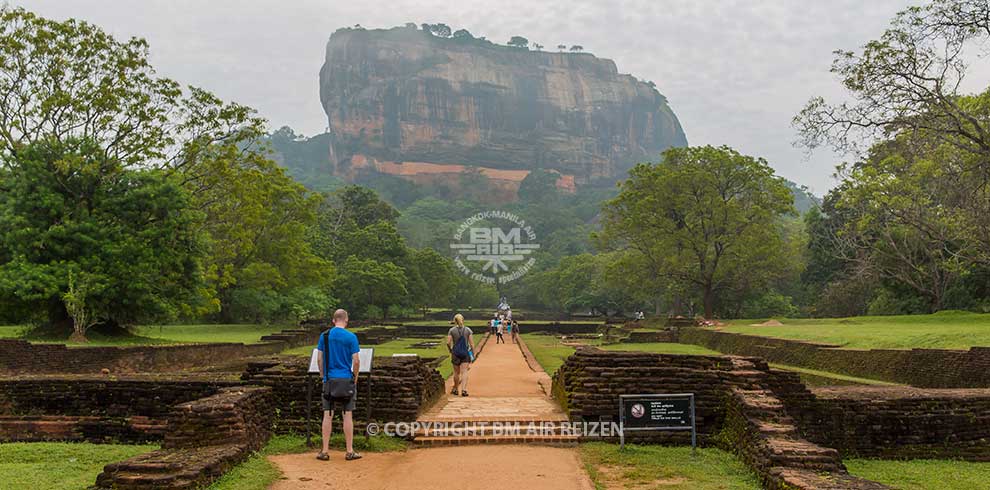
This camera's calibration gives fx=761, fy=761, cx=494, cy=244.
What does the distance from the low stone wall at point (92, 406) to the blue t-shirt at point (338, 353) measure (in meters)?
1.97

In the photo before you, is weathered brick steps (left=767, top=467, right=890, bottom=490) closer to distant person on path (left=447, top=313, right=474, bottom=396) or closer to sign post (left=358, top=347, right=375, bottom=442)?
sign post (left=358, top=347, right=375, bottom=442)

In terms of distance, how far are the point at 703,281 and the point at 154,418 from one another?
102 feet

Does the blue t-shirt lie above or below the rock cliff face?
below

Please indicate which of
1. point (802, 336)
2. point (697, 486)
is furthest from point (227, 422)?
point (802, 336)

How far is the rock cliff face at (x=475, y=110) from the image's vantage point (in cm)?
15912

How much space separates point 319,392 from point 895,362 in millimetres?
10632

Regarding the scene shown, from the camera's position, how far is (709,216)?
36.2 metres

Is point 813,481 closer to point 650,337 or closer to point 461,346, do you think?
point 461,346

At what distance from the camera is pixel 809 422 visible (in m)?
8.38

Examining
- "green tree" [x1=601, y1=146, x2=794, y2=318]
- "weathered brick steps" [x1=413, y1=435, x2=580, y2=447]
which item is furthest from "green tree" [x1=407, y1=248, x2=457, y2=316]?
"weathered brick steps" [x1=413, y1=435, x2=580, y2=447]

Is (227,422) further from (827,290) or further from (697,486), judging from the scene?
(827,290)

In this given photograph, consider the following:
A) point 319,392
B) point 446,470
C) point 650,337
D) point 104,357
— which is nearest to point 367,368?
point 319,392

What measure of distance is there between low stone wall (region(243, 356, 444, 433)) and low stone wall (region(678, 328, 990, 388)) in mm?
8712

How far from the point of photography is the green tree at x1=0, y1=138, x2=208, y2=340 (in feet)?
60.3
